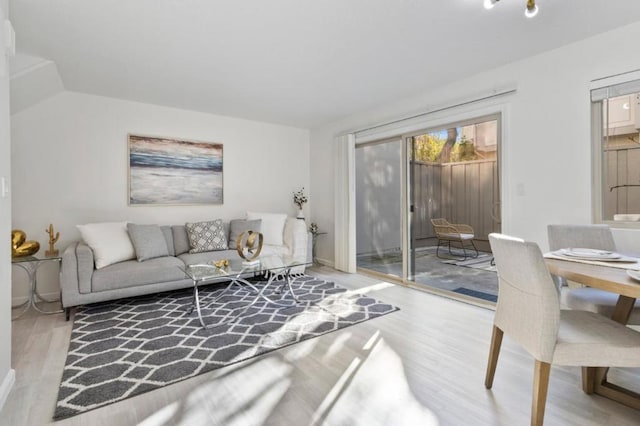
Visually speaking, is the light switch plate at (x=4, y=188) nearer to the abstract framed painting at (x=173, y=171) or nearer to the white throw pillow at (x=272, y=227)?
the abstract framed painting at (x=173, y=171)

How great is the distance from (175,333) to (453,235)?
3.58 metres

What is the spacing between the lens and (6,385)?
179cm

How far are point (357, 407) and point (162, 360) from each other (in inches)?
54.5

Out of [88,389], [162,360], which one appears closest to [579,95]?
[162,360]

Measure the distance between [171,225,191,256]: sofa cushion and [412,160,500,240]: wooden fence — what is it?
9.94 feet

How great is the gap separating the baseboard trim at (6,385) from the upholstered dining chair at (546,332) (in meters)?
2.70

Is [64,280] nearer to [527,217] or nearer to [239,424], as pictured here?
[239,424]

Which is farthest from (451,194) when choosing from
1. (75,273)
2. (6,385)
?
(6,385)

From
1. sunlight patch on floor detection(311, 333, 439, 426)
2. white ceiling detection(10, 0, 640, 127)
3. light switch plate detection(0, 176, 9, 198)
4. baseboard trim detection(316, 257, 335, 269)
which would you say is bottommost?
sunlight patch on floor detection(311, 333, 439, 426)

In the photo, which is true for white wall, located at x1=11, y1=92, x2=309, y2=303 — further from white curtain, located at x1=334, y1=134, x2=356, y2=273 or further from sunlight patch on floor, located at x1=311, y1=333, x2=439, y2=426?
sunlight patch on floor, located at x1=311, y1=333, x2=439, y2=426

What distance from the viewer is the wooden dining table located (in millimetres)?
1307

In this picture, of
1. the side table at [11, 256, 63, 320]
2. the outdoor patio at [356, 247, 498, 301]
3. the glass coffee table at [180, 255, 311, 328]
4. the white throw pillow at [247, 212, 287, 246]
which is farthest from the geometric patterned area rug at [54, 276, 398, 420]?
the outdoor patio at [356, 247, 498, 301]

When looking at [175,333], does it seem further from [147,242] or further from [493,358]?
[493,358]

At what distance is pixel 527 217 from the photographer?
117 inches
